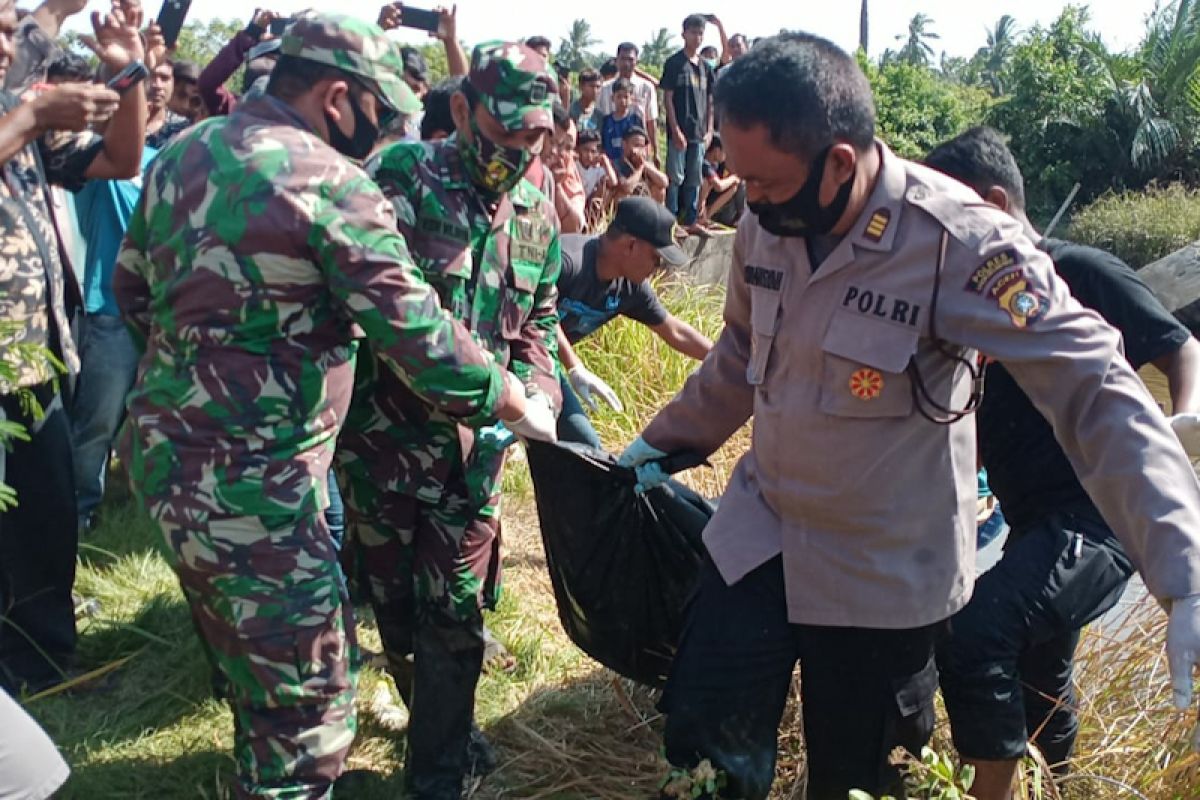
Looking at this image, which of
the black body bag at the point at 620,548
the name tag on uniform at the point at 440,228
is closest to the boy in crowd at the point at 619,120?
the name tag on uniform at the point at 440,228

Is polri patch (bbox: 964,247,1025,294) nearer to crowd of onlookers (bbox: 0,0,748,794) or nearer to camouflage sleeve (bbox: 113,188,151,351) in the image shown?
crowd of onlookers (bbox: 0,0,748,794)

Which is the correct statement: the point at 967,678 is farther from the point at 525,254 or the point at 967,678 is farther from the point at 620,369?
the point at 620,369

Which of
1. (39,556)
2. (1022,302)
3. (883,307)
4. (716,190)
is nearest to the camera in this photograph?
(1022,302)

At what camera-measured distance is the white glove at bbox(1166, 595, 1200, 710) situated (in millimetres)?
2018

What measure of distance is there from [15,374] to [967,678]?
2235 millimetres

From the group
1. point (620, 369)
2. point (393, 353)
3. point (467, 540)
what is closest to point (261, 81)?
point (393, 353)

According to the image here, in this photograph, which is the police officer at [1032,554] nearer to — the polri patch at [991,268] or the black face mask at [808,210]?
the polri patch at [991,268]

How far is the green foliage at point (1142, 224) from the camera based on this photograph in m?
18.3

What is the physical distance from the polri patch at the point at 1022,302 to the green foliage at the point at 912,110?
20.0 m

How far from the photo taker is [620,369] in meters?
7.35

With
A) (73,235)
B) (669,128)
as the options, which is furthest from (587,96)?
(73,235)

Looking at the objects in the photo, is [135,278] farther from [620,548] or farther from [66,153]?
[620,548]

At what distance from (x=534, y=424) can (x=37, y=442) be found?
1.80 metres

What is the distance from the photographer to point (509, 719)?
375 cm
